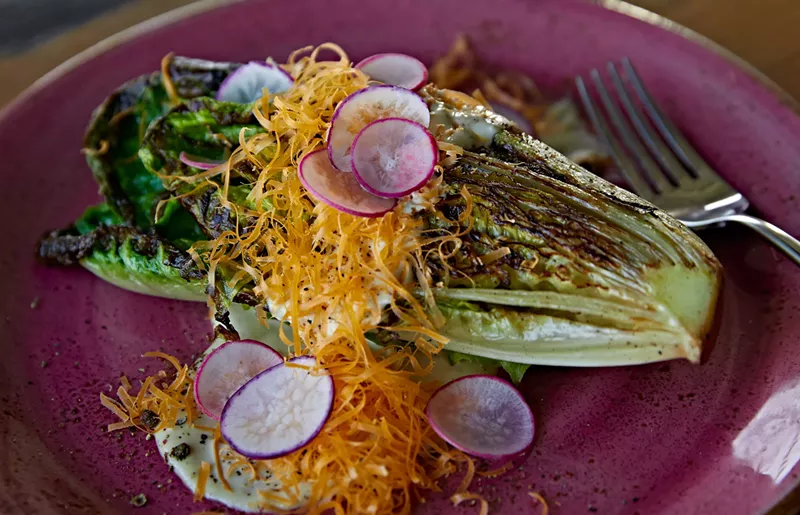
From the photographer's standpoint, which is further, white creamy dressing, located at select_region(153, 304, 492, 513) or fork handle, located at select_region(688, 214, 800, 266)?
fork handle, located at select_region(688, 214, 800, 266)

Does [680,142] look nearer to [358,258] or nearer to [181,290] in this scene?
[358,258]

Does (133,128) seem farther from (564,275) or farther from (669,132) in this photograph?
(669,132)

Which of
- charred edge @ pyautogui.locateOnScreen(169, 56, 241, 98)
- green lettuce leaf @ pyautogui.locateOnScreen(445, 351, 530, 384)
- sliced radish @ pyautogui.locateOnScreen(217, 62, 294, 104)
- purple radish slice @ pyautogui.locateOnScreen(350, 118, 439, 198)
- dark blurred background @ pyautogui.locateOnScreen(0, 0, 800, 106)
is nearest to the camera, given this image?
purple radish slice @ pyautogui.locateOnScreen(350, 118, 439, 198)

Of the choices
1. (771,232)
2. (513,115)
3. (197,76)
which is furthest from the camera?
(513,115)

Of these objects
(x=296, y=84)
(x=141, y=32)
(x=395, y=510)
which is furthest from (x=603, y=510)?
(x=141, y=32)

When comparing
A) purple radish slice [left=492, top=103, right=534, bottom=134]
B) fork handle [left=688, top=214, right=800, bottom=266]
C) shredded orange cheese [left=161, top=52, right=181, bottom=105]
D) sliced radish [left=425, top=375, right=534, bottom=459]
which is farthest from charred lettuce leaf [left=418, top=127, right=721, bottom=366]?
shredded orange cheese [left=161, top=52, right=181, bottom=105]

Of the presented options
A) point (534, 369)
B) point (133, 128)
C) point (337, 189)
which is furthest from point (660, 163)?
point (133, 128)

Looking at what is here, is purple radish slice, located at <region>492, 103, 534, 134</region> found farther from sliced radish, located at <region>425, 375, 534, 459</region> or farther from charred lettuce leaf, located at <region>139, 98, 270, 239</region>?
sliced radish, located at <region>425, 375, 534, 459</region>
